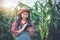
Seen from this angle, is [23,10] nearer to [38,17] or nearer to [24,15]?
[24,15]

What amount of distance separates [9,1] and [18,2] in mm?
87

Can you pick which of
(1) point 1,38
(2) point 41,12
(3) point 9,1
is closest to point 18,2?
(3) point 9,1

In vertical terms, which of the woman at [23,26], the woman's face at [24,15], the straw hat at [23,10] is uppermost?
the straw hat at [23,10]

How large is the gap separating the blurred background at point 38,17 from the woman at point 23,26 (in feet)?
0.12

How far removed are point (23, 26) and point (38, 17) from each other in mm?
170

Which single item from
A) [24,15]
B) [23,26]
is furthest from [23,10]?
[23,26]

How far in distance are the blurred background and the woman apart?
0.04 m

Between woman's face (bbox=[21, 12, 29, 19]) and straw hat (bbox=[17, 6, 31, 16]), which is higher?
straw hat (bbox=[17, 6, 31, 16])

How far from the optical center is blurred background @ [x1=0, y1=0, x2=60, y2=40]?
79.4 inches

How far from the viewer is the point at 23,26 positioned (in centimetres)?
202

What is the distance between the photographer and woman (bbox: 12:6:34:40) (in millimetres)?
2018

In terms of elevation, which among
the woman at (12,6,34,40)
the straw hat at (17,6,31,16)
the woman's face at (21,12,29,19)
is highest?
the straw hat at (17,6,31,16)

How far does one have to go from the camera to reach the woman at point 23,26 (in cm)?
202

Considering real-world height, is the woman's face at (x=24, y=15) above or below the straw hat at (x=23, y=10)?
below
